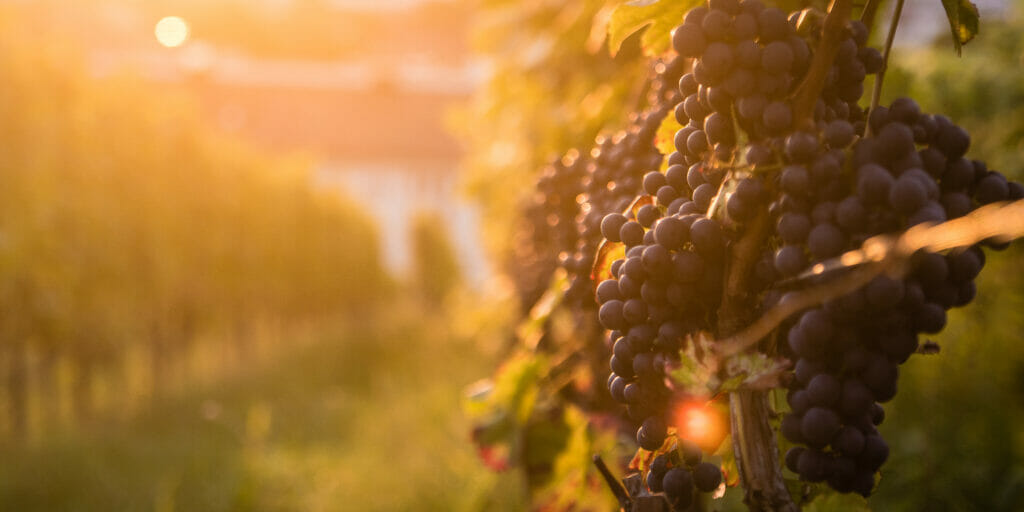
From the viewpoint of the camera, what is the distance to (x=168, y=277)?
7.37 metres

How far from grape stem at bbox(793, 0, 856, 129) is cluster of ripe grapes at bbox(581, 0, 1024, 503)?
0.04 feet

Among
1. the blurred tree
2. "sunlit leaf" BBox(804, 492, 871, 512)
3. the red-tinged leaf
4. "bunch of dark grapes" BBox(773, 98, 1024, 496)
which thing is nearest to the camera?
"bunch of dark grapes" BBox(773, 98, 1024, 496)

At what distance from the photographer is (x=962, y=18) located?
0.83m

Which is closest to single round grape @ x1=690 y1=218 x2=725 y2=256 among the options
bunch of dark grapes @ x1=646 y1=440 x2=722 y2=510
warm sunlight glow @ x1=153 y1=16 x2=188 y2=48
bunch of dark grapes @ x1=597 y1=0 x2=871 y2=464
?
bunch of dark grapes @ x1=597 y1=0 x2=871 y2=464

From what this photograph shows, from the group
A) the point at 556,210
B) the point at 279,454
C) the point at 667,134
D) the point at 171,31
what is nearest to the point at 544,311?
the point at 556,210

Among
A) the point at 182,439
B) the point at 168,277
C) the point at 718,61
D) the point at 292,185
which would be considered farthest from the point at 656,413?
the point at 292,185

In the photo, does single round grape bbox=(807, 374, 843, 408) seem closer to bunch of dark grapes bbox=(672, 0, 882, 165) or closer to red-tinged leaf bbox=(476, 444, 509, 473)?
→ bunch of dark grapes bbox=(672, 0, 882, 165)

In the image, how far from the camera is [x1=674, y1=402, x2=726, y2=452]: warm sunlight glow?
2.47ft

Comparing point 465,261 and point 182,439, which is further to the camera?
point 465,261

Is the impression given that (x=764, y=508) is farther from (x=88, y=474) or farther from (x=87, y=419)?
(x=87, y=419)

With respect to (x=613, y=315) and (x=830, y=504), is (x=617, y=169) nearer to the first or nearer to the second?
(x=613, y=315)

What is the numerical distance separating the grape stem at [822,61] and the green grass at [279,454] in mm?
2330

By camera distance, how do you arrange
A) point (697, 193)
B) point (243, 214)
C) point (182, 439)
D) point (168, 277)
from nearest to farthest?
point (697, 193) < point (182, 439) < point (168, 277) < point (243, 214)

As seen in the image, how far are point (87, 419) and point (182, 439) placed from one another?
4.22 feet
